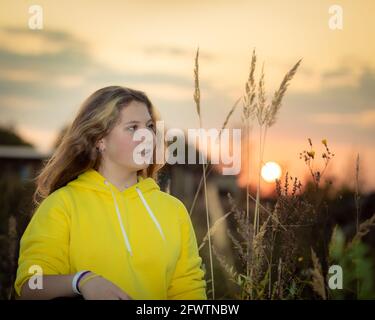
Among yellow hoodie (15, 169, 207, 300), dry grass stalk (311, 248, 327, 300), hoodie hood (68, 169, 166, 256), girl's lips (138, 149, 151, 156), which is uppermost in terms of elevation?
girl's lips (138, 149, 151, 156)

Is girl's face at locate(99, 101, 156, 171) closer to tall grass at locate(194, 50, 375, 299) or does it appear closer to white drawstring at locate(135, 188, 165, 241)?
white drawstring at locate(135, 188, 165, 241)

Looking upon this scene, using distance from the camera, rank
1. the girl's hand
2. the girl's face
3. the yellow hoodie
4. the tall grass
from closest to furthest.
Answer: the girl's hand → the yellow hoodie → the girl's face → the tall grass

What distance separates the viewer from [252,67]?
2768 mm

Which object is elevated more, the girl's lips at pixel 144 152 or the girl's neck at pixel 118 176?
the girl's lips at pixel 144 152

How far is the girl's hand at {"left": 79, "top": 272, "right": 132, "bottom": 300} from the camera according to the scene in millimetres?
2172

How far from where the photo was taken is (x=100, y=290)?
218 cm

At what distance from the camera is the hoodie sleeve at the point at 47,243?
7.38 feet

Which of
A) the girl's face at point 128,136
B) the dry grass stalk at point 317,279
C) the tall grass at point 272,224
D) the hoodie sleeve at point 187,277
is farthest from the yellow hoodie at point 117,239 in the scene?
the dry grass stalk at point 317,279

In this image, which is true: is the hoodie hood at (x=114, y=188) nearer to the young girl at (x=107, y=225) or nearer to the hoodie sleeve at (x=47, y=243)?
the young girl at (x=107, y=225)

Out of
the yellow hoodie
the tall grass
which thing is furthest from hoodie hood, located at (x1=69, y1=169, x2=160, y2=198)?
the tall grass

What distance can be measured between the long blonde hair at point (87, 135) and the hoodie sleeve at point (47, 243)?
0.75ft

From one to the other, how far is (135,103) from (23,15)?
71 cm
